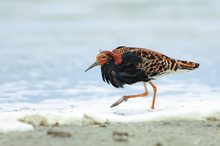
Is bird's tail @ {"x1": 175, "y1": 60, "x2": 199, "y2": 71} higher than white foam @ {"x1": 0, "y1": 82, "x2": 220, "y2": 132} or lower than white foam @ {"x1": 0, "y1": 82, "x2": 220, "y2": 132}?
higher

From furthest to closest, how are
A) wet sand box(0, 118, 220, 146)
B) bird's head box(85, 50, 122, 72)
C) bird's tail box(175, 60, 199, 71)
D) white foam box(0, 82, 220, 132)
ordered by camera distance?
bird's tail box(175, 60, 199, 71)
bird's head box(85, 50, 122, 72)
white foam box(0, 82, 220, 132)
wet sand box(0, 118, 220, 146)

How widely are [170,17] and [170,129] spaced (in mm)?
18697

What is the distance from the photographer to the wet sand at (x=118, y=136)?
635 centimetres

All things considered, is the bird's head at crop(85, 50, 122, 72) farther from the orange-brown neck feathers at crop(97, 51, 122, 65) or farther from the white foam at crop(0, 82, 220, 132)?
the white foam at crop(0, 82, 220, 132)

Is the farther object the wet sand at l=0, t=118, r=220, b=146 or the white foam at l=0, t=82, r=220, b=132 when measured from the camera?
the white foam at l=0, t=82, r=220, b=132

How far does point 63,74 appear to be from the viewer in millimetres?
13594

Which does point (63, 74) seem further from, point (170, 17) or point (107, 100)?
point (170, 17)

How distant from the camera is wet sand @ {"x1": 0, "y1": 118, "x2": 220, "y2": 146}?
20.8 feet

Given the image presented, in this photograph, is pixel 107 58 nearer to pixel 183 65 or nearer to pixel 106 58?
pixel 106 58

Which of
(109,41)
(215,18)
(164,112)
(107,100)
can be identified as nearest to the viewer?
(164,112)

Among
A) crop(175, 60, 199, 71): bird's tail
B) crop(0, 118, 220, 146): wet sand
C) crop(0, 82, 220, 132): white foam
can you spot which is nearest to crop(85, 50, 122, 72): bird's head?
crop(0, 82, 220, 132): white foam

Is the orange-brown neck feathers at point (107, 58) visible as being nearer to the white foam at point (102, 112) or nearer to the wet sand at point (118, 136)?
the white foam at point (102, 112)

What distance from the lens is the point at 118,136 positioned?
21.6ft

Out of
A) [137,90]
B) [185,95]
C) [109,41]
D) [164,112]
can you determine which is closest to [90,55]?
[109,41]
